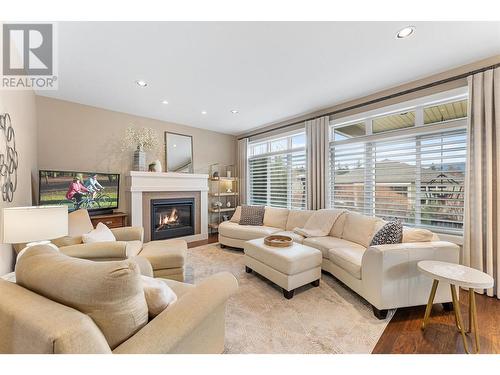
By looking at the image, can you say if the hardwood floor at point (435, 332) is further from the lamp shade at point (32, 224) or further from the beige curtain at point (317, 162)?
the lamp shade at point (32, 224)

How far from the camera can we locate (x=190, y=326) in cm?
102

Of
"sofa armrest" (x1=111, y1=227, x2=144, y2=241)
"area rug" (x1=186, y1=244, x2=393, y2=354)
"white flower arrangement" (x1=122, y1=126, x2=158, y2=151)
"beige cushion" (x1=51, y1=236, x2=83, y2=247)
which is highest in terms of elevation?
"white flower arrangement" (x1=122, y1=126, x2=158, y2=151)

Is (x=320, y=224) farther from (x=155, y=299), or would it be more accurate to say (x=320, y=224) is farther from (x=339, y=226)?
(x=155, y=299)

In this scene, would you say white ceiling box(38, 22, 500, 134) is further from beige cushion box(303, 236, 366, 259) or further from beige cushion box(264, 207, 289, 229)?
beige cushion box(303, 236, 366, 259)

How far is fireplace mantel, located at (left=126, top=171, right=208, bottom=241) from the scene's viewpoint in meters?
3.87

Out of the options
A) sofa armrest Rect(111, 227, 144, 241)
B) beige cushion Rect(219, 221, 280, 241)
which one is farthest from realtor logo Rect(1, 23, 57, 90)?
beige cushion Rect(219, 221, 280, 241)

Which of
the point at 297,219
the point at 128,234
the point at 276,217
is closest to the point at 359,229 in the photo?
the point at 297,219

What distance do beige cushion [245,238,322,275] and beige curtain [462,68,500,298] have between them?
5.51ft

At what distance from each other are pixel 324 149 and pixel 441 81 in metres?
1.70

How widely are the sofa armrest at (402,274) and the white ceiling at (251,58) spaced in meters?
1.96

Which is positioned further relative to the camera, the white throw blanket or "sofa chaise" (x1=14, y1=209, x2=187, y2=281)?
the white throw blanket

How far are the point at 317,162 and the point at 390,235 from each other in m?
1.95

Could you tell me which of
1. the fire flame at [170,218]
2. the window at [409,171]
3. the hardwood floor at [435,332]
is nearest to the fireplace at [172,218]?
the fire flame at [170,218]

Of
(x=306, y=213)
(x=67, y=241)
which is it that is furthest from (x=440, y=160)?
(x=67, y=241)
